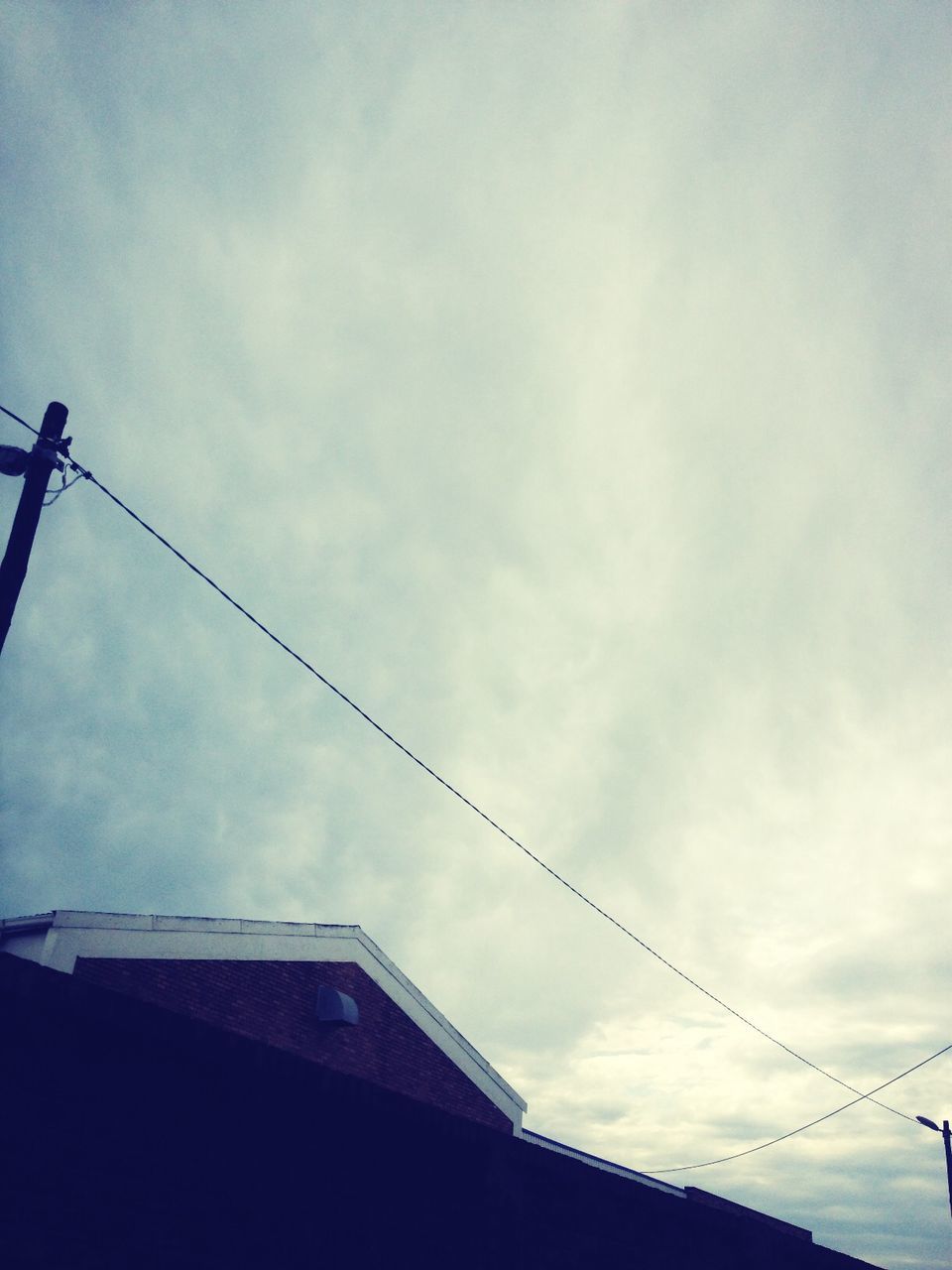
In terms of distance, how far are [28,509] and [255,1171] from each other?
17.3 ft

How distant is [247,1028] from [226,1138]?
7.80m

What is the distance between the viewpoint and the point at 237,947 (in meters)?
12.8

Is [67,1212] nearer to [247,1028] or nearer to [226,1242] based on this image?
[226,1242]

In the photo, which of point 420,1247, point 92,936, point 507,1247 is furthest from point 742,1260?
point 92,936

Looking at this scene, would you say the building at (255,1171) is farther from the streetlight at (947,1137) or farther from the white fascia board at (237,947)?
the streetlight at (947,1137)

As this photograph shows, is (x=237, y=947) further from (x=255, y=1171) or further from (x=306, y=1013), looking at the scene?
(x=255, y=1171)

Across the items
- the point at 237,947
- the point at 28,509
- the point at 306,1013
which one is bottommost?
the point at 306,1013

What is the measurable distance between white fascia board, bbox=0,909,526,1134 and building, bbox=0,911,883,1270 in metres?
3.54

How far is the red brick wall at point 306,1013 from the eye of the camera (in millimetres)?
11289

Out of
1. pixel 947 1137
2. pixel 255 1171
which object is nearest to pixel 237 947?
pixel 255 1171

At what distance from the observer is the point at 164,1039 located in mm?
4109

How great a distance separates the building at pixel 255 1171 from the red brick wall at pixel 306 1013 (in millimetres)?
4794

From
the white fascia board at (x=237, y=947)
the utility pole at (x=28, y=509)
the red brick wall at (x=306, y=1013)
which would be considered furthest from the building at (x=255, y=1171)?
the red brick wall at (x=306, y=1013)

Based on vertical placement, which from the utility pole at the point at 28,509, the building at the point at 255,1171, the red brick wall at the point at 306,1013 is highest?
the utility pole at the point at 28,509
